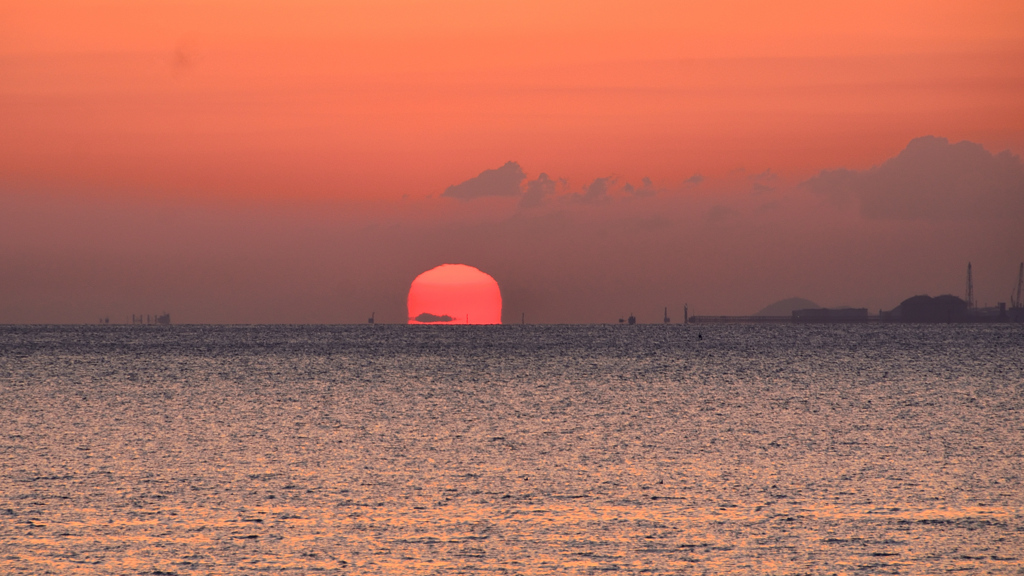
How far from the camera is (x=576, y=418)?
48625 millimetres

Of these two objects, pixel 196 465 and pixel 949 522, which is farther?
pixel 196 465

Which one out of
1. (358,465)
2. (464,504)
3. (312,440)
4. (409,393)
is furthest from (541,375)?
(464,504)

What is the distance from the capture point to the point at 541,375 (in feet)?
296

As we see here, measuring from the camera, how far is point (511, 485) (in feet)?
88.4

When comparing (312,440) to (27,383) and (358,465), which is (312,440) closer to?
(358,465)

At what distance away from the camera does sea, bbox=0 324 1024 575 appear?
18562mm

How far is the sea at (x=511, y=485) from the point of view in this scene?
60.9ft

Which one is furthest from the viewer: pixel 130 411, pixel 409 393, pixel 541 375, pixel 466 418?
pixel 541 375

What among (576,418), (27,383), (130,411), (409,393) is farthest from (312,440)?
(27,383)

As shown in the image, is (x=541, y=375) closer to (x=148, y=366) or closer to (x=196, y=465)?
(x=148, y=366)

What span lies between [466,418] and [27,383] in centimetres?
4451

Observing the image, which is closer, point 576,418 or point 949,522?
point 949,522

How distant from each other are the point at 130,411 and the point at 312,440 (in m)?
18.7

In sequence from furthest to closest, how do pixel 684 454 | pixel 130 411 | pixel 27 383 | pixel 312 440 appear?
pixel 27 383 < pixel 130 411 < pixel 312 440 < pixel 684 454
